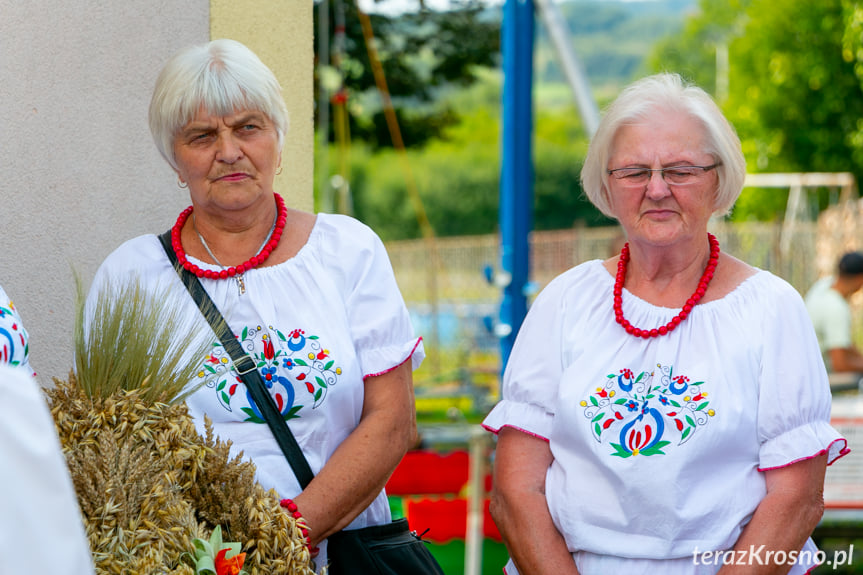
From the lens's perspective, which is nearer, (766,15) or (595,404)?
(595,404)

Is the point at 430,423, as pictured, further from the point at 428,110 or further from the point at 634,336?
the point at 428,110

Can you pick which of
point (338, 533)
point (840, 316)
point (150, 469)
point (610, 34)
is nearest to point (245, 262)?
point (338, 533)

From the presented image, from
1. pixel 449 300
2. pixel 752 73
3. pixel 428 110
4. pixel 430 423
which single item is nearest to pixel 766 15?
pixel 752 73

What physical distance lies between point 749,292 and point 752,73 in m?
31.3

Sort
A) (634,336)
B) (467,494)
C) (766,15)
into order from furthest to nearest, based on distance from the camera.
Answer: (766,15) → (467,494) → (634,336)

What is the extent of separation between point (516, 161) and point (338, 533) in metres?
5.10

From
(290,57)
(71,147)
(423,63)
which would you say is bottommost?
(71,147)

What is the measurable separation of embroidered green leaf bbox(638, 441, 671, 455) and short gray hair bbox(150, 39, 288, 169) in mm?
1216

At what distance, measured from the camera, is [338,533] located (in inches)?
95.6

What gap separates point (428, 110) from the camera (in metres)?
14.5

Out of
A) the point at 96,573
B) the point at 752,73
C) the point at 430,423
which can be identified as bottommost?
the point at 430,423

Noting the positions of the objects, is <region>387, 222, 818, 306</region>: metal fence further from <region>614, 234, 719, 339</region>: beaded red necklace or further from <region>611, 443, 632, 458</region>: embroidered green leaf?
<region>611, 443, 632, 458</region>: embroidered green leaf

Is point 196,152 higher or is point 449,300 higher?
point 196,152

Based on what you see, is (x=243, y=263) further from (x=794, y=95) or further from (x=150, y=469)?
(x=794, y=95)
